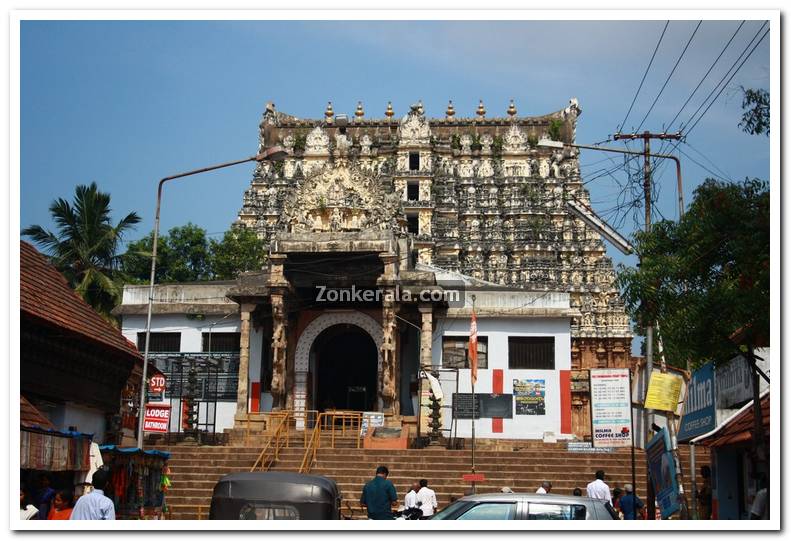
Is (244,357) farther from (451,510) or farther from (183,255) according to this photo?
(183,255)

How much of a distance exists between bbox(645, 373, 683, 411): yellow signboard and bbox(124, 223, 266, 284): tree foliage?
156 feet

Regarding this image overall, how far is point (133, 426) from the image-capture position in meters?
31.3

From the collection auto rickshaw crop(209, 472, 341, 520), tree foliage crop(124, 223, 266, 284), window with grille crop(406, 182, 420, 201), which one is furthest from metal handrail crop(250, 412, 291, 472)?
window with grille crop(406, 182, 420, 201)

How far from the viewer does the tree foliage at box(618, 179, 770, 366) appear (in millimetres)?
15672

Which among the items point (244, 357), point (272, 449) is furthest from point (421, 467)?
point (244, 357)

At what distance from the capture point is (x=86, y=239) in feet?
149

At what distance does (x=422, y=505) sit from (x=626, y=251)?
7673 mm

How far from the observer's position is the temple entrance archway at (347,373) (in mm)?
39156

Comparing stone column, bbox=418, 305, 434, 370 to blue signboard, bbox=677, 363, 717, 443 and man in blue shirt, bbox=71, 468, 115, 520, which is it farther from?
man in blue shirt, bbox=71, 468, 115, 520

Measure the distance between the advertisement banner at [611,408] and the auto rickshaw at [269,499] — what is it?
9.64 m

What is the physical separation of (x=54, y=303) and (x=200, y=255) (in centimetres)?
4410
